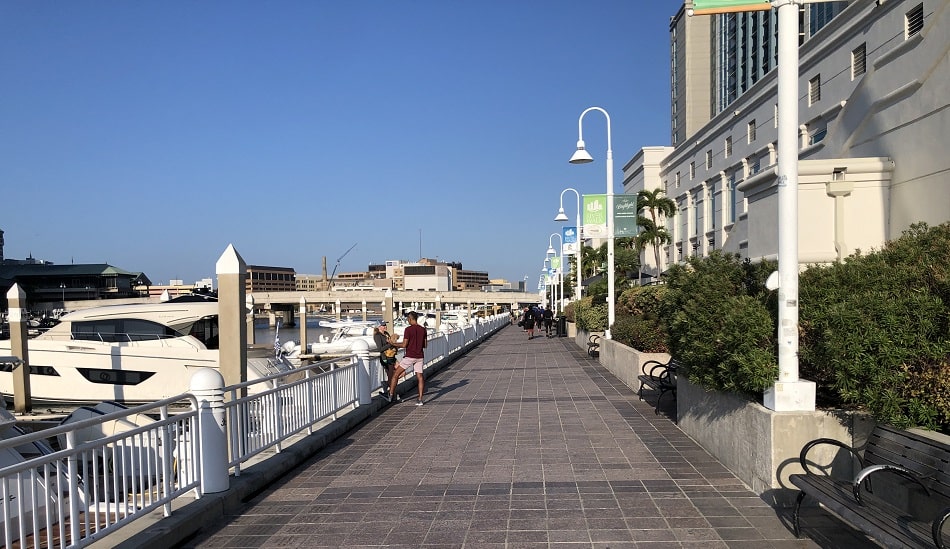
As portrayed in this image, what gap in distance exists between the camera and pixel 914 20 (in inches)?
894

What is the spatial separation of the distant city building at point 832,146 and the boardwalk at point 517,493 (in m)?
3.80

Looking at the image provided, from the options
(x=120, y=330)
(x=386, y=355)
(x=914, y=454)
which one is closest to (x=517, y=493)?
(x=914, y=454)

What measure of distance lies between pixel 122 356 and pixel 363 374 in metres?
13.1

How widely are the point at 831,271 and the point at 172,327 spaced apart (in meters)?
20.0

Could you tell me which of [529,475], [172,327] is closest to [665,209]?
[172,327]

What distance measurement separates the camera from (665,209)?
179 feet

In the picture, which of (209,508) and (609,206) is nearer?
(209,508)

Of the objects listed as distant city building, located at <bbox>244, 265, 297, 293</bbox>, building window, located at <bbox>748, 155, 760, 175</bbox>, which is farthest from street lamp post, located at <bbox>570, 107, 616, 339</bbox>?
distant city building, located at <bbox>244, 265, 297, 293</bbox>

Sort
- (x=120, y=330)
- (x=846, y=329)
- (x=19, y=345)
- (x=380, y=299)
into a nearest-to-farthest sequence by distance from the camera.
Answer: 1. (x=846, y=329)
2. (x=19, y=345)
3. (x=120, y=330)
4. (x=380, y=299)

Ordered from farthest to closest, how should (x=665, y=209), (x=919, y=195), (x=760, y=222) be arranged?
(x=665, y=209)
(x=760, y=222)
(x=919, y=195)

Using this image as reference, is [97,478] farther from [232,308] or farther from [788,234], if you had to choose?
[788,234]

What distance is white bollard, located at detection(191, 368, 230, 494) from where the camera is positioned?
6.57m

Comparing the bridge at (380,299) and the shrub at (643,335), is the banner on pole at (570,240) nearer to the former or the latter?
the shrub at (643,335)

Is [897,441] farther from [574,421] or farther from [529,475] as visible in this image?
[574,421]
